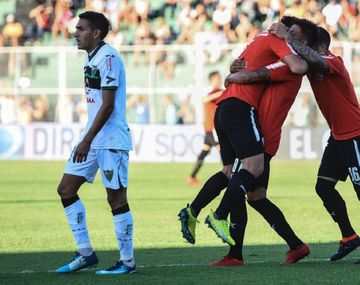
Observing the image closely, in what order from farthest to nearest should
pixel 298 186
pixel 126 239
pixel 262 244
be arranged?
1. pixel 298 186
2. pixel 262 244
3. pixel 126 239

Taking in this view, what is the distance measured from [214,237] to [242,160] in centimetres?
433

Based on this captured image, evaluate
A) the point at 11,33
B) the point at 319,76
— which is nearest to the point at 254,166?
the point at 319,76

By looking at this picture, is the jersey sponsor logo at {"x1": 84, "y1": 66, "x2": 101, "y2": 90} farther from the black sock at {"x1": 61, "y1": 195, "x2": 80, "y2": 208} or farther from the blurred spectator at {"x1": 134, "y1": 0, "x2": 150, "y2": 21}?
the blurred spectator at {"x1": 134, "y1": 0, "x2": 150, "y2": 21}

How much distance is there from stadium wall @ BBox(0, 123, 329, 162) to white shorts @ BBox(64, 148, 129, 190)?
2070cm

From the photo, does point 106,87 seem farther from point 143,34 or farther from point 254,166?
point 143,34

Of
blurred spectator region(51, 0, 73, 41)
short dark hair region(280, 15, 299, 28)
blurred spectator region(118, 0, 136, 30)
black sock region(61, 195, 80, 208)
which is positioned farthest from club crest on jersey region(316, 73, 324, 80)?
blurred spectator region(51, 0, 73, 41)

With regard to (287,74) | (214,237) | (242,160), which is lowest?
(214,237)

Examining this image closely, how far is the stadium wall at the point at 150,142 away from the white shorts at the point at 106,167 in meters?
20.7

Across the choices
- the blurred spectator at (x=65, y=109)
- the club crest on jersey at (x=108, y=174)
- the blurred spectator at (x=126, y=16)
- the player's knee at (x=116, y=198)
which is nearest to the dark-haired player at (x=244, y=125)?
the player's knee at (x=116, y=198)

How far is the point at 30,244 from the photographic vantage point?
12992 millimetres

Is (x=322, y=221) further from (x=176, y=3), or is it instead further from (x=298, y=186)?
(x=176, y=3)

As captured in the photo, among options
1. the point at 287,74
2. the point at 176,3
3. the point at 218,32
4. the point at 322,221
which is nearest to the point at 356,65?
the point at 218,32

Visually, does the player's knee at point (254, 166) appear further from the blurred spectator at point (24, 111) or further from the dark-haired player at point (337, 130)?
the blurred spectator at point (24, 111)

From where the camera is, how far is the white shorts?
30.9 ft
